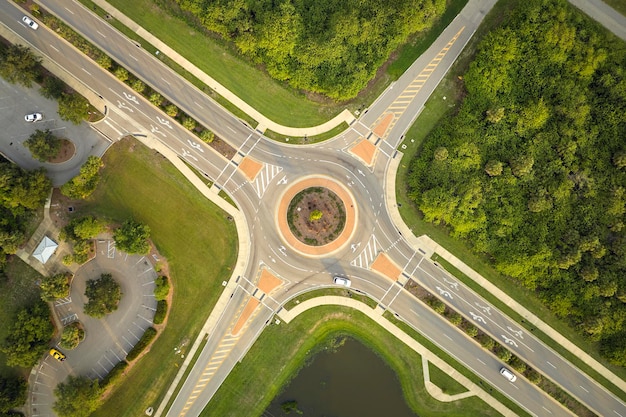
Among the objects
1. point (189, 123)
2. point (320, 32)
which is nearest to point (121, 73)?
point (189, 123)

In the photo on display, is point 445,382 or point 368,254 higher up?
point 368,254

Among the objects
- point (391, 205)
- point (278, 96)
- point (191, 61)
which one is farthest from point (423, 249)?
point (191, 61)

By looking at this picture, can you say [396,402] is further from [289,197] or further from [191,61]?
[191,61]

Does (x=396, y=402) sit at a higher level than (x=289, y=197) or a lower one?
lower

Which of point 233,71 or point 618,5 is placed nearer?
point 233,71

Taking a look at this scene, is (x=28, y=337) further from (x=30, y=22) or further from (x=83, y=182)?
(x=30, y=22)

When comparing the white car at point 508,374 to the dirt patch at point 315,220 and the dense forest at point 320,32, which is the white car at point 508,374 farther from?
the dense forest at point 320,32

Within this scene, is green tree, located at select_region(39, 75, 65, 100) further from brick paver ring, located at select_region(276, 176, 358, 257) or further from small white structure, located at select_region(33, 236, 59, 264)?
brick paver ring, located at select_region(276, 176, 358, 257)
